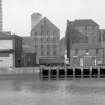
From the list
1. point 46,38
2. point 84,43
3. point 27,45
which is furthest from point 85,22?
point 27,45

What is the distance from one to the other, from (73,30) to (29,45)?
18964mm

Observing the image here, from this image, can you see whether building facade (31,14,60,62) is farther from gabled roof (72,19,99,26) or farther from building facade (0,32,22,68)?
building facade (0,32,22,68)

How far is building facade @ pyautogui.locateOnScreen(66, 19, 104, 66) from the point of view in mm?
107625

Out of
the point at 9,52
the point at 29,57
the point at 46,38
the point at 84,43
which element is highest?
the point at 46,38

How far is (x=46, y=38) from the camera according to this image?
4929 inches

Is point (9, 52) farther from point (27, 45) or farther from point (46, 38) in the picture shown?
point (27, 45)

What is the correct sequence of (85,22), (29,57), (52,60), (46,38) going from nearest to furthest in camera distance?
(52,60) → (29,57) → (46,38) → (85,22)

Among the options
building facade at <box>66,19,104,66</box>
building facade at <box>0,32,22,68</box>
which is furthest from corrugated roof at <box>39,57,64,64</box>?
building facade at <box>0,32,22,68</box>

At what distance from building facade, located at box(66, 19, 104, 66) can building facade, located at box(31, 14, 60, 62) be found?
172 inches

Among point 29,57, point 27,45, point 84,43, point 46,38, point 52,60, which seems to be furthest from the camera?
point 27,45

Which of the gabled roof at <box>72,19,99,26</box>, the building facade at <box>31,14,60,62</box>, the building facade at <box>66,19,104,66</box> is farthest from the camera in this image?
the gabled roof at <box>72,19,99,26</box>

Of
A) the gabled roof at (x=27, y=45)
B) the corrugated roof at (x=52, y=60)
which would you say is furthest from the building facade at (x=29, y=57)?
the corrugated roof at (x=52, y=60)

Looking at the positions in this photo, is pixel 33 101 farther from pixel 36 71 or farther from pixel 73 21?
pixel 73 21

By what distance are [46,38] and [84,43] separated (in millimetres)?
14144
